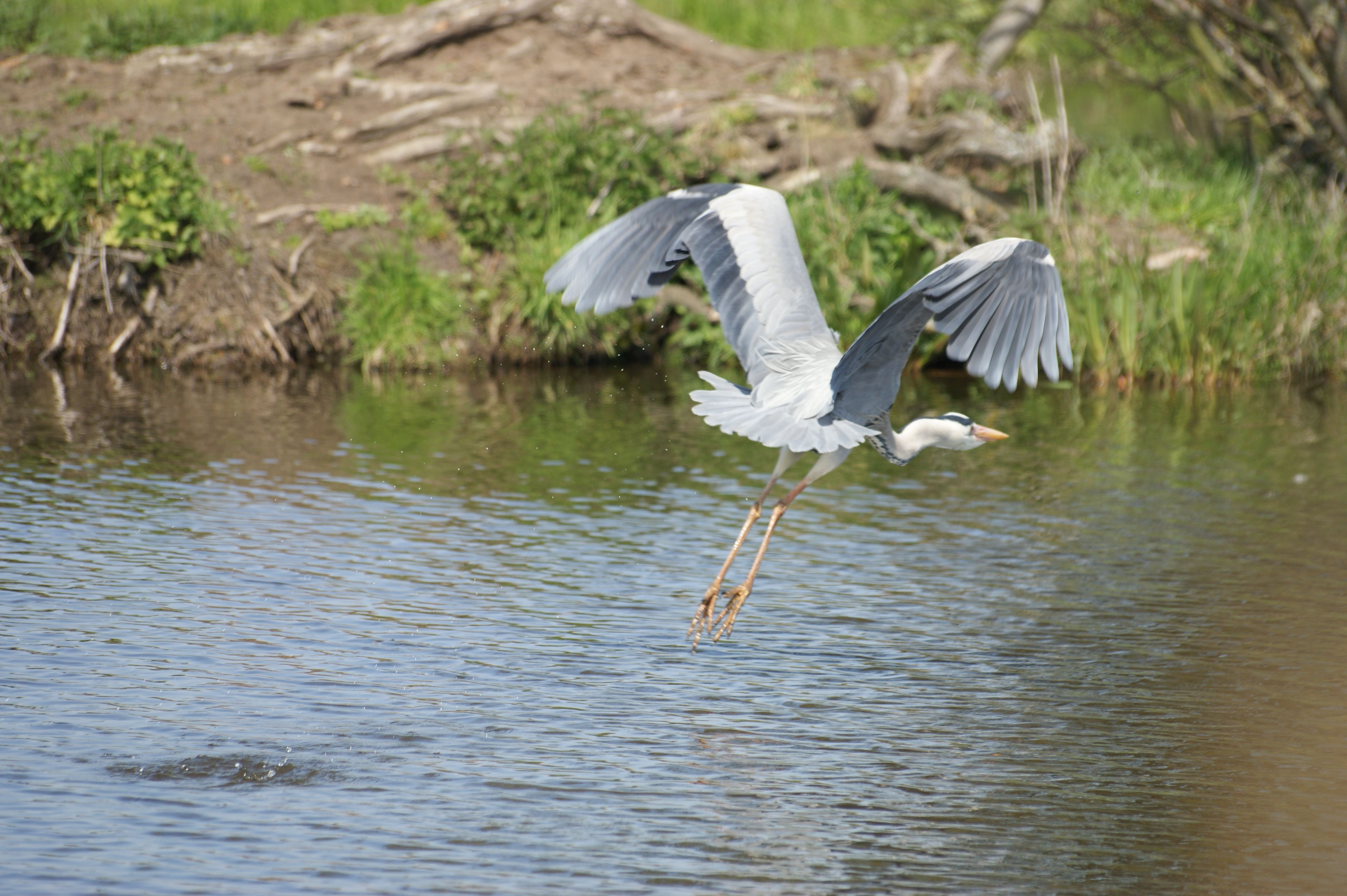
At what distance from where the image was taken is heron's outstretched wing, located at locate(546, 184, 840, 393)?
606 centimetres

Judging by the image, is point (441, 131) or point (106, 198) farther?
point (441, 131)

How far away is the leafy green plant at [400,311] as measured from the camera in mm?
11570

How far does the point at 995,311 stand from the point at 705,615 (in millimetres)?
1582

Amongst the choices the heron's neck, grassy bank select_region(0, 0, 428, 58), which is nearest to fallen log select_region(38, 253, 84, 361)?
grassy bank select_region(0, 0, 428, 58)

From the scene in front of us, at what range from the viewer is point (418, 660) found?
5.36 m

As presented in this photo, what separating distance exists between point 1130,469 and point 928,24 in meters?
8.98

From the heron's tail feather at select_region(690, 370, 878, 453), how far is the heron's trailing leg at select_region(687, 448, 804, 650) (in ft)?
0.29

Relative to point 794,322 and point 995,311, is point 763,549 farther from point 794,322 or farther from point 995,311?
point 995,311

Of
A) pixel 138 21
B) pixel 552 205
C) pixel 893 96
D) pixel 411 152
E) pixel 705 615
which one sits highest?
pixel 138 21

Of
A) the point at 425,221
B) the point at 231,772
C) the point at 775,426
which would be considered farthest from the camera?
the point at 425,221

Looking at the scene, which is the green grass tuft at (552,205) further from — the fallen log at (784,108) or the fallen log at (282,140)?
the fallen log at (282,140)

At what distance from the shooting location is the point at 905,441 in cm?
616

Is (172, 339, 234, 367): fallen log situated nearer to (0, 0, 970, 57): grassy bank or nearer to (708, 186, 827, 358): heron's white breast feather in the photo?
(0, 0, 970, 57): grassy bank

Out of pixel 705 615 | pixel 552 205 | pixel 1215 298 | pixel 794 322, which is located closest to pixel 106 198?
pixel 552 205
